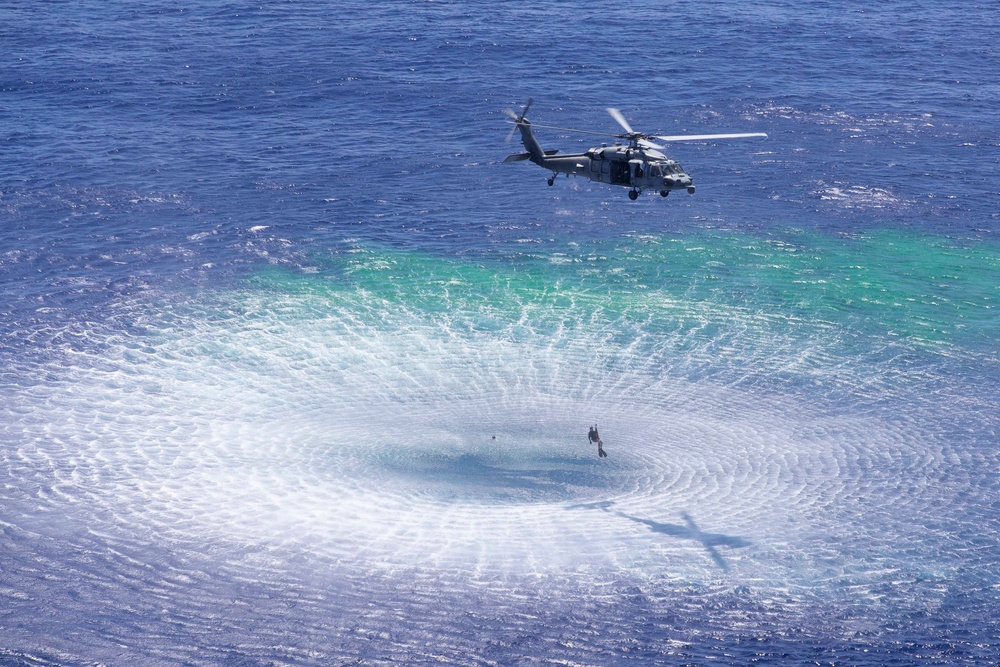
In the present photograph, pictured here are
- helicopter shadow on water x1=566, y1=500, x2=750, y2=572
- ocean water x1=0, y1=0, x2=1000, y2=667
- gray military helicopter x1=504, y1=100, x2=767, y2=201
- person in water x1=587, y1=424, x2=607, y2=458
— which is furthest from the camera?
person in water x1=587, y1=424, x2=607, y2=458

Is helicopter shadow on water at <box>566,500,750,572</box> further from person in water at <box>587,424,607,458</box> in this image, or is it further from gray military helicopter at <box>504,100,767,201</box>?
gray military helicopter at <box>504,100,767,201</box>

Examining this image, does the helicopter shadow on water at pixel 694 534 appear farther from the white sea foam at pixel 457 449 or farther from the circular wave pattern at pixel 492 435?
the circular wave pattern at pixel 492 435

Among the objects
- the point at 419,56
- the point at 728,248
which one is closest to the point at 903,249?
the point at 728,248

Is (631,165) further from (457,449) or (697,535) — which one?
(697,535)

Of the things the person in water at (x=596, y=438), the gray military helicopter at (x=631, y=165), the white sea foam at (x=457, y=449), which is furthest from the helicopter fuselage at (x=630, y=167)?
the white sea foam at (x=457, y=449)

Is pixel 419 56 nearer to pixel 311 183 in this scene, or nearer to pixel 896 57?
pixel 311 183

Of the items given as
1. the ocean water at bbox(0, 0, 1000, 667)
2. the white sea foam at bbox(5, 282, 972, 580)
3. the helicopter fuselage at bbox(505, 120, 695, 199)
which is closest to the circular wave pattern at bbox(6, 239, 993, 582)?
the white sea foam at bbox(5, 282, 972, 580)

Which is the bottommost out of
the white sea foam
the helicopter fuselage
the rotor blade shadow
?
the rotor blade shadow
